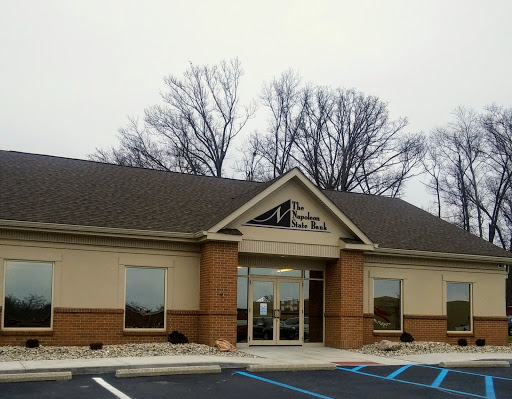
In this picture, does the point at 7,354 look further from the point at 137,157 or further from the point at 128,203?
the point at 137,157

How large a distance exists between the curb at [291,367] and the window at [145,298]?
16.9ft

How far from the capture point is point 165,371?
1342 cm

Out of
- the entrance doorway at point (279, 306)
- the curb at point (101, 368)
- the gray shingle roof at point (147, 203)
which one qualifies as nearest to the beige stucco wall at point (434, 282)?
the gray shingle roof at point (147, 203)

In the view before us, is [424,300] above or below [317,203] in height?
below

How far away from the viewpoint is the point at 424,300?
22453 mm

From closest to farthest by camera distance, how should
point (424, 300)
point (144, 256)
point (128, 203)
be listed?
point (144, 256)
point (128, 203)
point (424, 300)

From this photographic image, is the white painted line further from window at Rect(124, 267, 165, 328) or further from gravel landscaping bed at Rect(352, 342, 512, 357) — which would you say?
gravel landscaping bed at Rect(352, 342, 512, 357)

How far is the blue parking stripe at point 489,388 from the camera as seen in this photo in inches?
469

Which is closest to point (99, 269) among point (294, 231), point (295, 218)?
point (294, 231)

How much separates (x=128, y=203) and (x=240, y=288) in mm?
4403

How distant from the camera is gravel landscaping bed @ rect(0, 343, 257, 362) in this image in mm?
15531

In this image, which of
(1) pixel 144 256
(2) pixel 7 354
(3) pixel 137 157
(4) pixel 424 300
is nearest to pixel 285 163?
(3) pixel 137 157

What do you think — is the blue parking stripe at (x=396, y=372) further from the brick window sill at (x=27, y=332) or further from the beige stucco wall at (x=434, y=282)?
the brick window sill at (x=27, y=332)

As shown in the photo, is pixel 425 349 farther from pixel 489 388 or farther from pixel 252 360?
pixel 489 388
